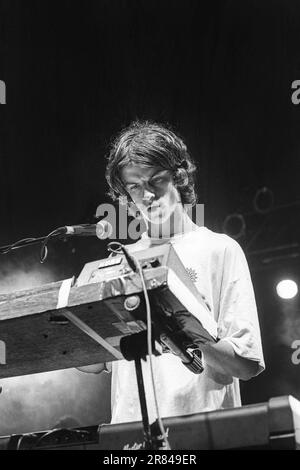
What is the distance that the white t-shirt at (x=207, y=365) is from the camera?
Answer: 198cm

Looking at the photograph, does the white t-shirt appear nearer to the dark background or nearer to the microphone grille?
the microphone grille

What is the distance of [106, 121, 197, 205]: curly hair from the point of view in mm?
2516

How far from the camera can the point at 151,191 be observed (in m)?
2.47

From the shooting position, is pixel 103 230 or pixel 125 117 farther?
pixel 125 117

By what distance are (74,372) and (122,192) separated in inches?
156

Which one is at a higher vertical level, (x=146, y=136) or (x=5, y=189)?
(x=5, y=189)

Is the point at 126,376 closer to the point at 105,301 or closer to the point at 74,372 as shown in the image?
the point at 105,301

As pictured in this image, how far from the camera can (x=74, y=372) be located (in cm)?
625

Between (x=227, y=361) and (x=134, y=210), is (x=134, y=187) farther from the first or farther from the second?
(x=227, y=361)

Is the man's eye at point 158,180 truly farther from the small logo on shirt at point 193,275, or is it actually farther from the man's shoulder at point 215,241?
the small logo on shirt at point 193,275

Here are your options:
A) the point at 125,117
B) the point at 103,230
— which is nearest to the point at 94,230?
the point at 103,230

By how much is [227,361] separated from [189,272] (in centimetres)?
57

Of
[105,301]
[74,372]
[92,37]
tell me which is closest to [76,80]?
[92,37]

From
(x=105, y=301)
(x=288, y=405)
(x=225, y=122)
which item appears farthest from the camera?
(x=225, y=122)
